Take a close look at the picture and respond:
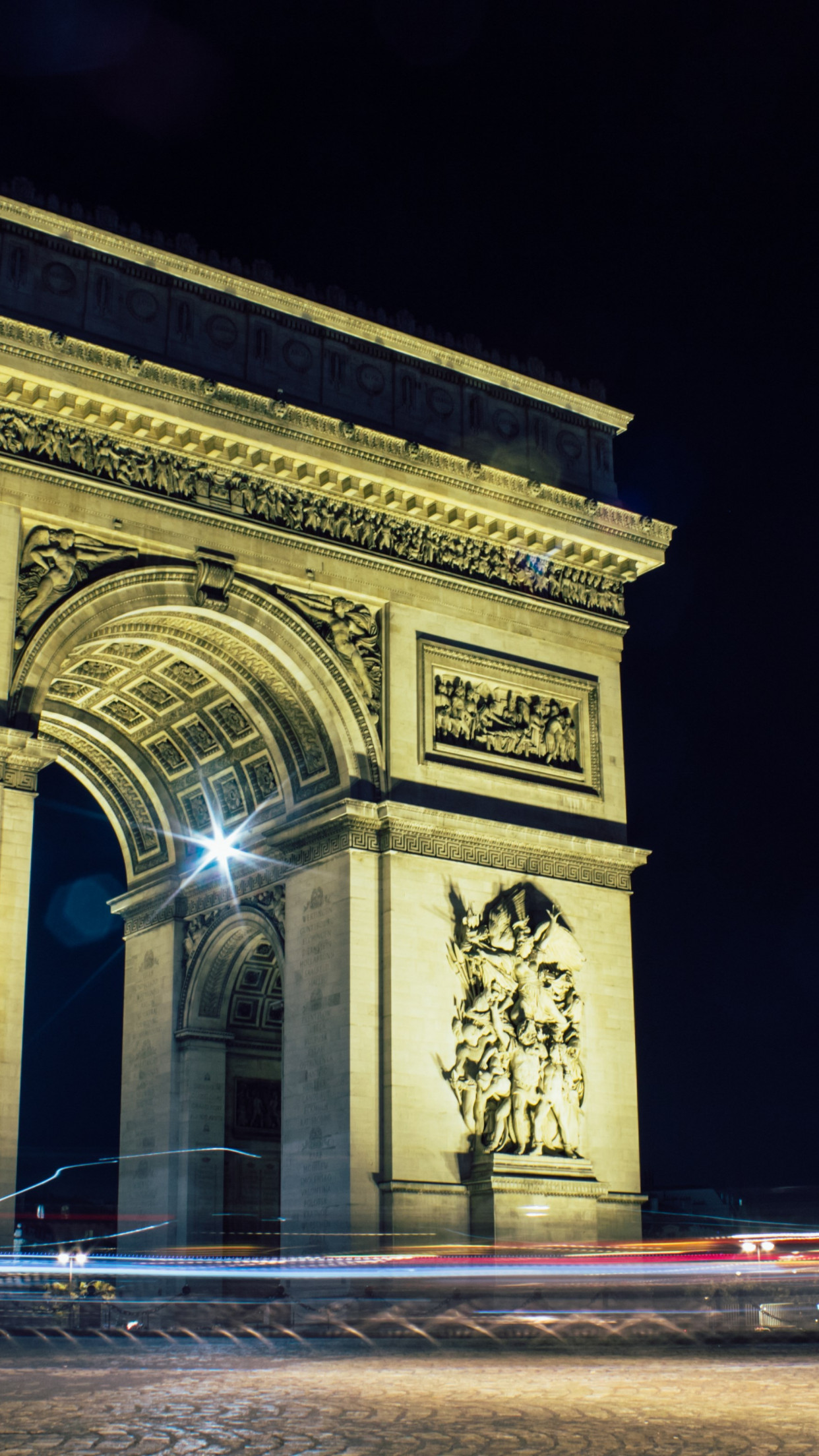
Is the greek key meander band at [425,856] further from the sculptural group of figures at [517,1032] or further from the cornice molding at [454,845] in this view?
the sculptural group of figures at [517,1032]

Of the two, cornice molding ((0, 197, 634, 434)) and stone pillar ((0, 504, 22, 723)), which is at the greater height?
cornice molding ((0, 197, 634, 434))

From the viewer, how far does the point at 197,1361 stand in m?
14.9

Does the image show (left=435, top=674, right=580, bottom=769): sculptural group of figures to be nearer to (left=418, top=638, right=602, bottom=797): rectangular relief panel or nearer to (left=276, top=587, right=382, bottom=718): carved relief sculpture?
(left=418, top=638, right=602, bottom=797): rectangular relief panel

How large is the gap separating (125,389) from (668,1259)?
15.1m

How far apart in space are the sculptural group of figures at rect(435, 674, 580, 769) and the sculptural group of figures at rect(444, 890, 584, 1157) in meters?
2.64

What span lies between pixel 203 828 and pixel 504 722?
5.98 metres

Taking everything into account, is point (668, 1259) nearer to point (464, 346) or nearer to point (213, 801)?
point (213, 801)

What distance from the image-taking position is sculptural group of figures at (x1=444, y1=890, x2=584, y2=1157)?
82.0ft

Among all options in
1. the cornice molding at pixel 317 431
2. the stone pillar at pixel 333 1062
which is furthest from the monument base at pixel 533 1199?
the cornice molding at pixel 317 431

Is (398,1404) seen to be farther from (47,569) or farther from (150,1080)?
(150,1080)

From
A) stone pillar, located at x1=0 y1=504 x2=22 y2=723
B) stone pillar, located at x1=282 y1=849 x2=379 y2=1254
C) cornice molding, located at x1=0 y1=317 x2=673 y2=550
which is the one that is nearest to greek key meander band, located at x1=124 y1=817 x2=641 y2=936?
stone pillar, located at x1=282 y1=849 x2=379 y2=1254

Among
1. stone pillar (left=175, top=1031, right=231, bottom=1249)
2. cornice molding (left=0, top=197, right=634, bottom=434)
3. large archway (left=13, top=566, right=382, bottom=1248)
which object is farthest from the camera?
stone pillar (left=175, top=1031, right=231, bottom=1249)

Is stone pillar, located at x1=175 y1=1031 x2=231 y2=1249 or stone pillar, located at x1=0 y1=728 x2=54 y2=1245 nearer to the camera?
stone pillar, located at x1=0 y1=728 x2=54 y2=1245

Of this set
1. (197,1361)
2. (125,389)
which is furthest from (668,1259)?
(125,389)
